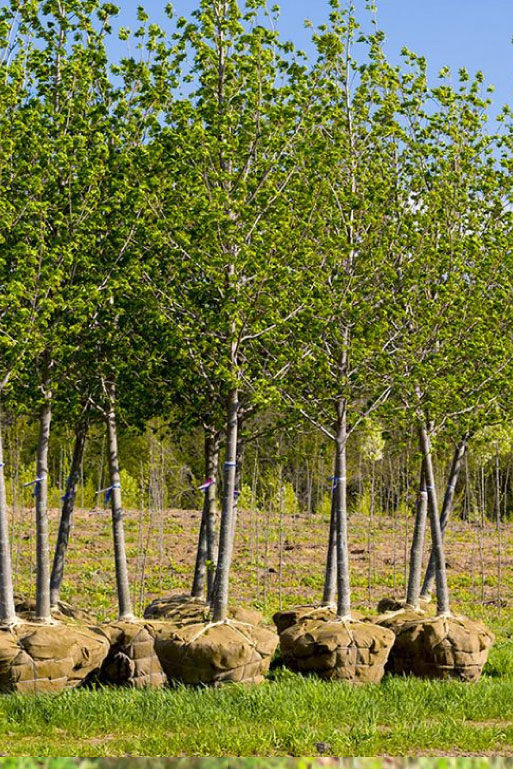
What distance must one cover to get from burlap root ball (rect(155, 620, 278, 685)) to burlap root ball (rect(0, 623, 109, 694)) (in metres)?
0.74

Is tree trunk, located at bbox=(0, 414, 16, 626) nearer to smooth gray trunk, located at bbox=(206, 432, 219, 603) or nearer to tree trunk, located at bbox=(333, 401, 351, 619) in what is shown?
smooth gray trunk, located at bbox=(206, 432, 219, 603)

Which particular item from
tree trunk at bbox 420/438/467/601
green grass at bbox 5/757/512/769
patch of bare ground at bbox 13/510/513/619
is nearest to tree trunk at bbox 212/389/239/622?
tree trunk at bbox 420/438/467/601

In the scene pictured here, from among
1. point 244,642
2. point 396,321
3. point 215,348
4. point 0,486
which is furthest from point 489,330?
point 0,486

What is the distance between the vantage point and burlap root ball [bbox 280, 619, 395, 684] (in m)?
11.9

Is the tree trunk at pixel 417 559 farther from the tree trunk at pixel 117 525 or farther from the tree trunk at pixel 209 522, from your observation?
the tree trunk at pixel 117 525

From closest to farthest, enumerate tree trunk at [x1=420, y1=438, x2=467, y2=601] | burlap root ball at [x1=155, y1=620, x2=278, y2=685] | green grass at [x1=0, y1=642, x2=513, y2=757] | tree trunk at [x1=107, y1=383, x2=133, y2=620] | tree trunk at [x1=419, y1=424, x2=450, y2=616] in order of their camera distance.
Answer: green grass at [x1=0, y1=642, x2=513, y2=757], burlap root ball at [x1=155, y1=620, x2=278, y2=685], tree trunk at [x1=107, y1=383, x2=133, y2=620], tree trunk at [x1=419, y1=424, x2=450, y2=616], tree trunk at [x1=420, y1=438, x2=467, y2=601]

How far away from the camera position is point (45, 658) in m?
11.2

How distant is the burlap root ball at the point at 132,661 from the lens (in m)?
11.9

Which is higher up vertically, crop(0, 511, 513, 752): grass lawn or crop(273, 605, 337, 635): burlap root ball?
crop(273, 605, 337, 635): burlap root ball

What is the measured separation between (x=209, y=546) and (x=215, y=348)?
3.07 metres

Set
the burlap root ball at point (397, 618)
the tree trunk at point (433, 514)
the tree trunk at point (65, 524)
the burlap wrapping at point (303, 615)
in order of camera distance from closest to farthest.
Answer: the burlap root ball at point (397, 618) < the burlap wrapping at point (303, 615) < the tree trunk at point (433, 514) < the tree trunk at point (65, 524)

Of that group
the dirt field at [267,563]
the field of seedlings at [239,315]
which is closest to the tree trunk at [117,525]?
the field of seedlings at [239,315]

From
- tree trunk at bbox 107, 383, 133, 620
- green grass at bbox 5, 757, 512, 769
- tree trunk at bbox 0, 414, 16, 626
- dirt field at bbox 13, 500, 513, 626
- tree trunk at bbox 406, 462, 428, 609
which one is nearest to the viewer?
green grass at bbox 5, 757, 512, 769

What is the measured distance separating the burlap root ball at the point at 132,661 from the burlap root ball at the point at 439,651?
9.40ft
